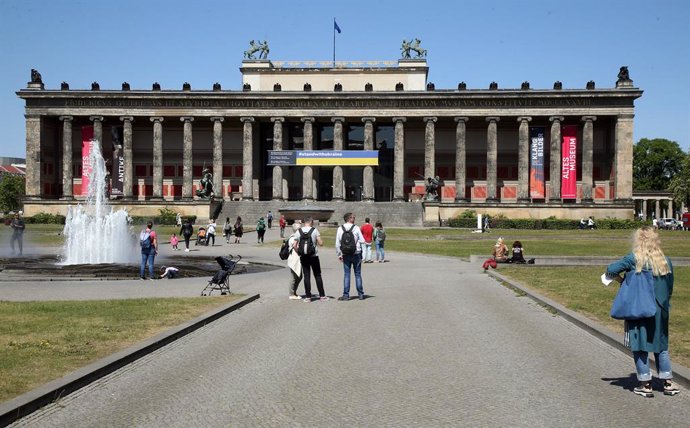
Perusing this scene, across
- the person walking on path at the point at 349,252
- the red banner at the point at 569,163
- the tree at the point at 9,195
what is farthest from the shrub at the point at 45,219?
the tree at the point at 9,195

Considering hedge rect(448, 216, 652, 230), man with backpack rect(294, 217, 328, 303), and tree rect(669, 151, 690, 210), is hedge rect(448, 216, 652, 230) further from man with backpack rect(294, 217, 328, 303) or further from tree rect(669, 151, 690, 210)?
man with backpack rect(294, 217, 328, 303)

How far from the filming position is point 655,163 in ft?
488

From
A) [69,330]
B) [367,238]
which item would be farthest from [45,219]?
[69,330]

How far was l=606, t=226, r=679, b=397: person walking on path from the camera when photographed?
30.5ft

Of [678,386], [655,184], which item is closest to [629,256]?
[678,386]

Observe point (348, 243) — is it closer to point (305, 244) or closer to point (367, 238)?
point (305, 244)

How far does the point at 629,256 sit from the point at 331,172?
3486 inches

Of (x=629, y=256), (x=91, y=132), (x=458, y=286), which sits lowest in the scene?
(x=458, y=286)

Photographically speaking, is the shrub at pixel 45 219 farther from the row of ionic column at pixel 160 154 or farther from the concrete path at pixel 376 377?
the concrete path at pixel 376 377

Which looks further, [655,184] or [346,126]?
Answer: [655,184]

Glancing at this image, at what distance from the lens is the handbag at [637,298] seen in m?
9.23

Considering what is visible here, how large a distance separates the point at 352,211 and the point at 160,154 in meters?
26.3

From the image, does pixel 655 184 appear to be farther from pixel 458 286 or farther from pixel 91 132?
pixel 458 286

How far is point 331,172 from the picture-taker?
321ft
